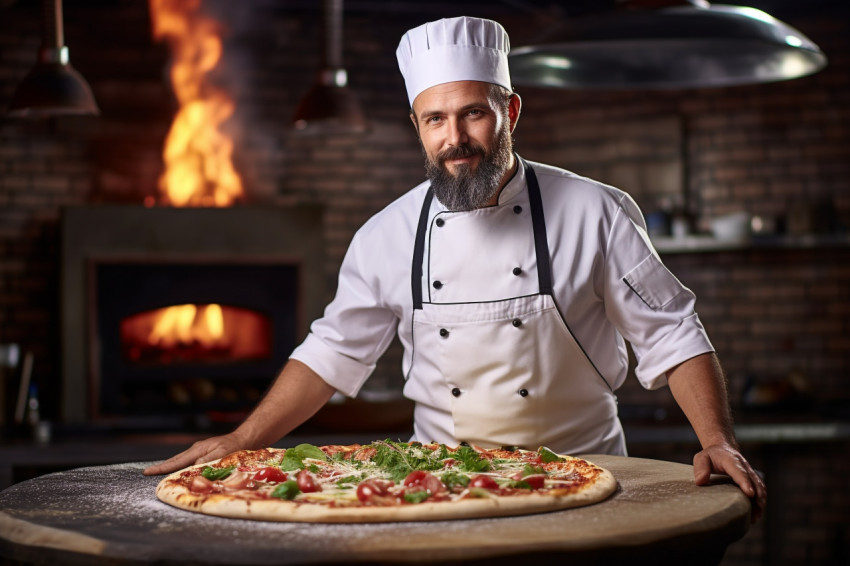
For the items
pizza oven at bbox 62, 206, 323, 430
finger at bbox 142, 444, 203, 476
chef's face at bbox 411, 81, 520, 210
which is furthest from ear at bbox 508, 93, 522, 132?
pizza oven at bbox 62, 206, 323, 430

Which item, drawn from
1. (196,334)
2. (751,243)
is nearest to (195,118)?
(196,334)

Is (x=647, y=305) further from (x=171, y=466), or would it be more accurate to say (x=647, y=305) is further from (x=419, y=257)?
(x=171, y=466)

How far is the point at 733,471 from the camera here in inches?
70.1

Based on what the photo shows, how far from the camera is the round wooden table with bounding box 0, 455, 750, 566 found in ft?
4.48

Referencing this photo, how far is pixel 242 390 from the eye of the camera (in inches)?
194

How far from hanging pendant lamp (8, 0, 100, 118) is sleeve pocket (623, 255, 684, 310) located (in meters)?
2.38

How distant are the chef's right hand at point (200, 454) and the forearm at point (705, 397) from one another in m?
Result: 0.92

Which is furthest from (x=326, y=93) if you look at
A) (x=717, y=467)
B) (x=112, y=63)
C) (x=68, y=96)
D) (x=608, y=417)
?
(x=717, y=467)

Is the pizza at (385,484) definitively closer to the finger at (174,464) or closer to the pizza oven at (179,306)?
the finger at (174,464)

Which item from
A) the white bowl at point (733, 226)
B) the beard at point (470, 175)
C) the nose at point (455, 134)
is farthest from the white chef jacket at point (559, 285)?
the white bowl at point (733, 226)

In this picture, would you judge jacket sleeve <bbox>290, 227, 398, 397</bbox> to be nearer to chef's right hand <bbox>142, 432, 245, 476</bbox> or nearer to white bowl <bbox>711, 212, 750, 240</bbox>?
chef's right hand <bbox>142, 432, 245, 476</bbox>

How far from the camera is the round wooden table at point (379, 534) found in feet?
4.48

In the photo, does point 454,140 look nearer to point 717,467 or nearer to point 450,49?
point 450,49

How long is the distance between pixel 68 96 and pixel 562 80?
6.30ft
